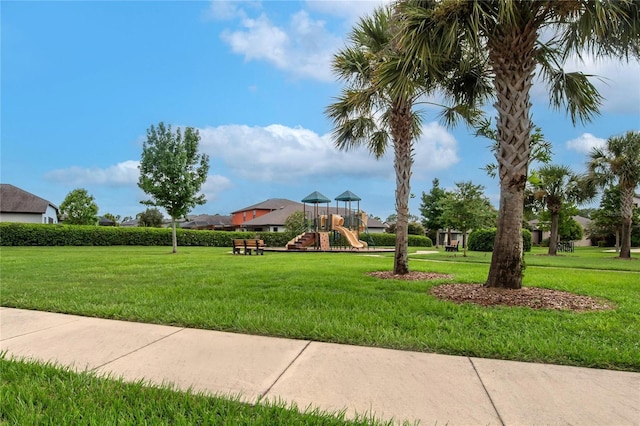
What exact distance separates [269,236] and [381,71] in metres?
27.1

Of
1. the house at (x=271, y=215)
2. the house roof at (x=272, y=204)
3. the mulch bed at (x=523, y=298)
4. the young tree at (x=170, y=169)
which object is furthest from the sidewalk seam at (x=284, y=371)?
the house roof at (x=272, y=204)

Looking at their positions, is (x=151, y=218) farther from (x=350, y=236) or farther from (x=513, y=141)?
(x=513, y=141)

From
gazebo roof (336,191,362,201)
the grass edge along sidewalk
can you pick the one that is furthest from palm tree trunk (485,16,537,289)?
gazebo roof (336,191,362,201)

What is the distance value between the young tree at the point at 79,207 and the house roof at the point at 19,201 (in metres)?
2.08

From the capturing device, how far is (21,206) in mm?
35750

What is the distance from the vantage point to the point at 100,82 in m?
12.1

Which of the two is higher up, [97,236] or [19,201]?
[19,201]

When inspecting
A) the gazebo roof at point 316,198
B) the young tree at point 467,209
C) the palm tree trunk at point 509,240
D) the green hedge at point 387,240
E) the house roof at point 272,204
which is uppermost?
the house roof at point 272,204

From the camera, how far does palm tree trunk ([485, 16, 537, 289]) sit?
6.05 metres

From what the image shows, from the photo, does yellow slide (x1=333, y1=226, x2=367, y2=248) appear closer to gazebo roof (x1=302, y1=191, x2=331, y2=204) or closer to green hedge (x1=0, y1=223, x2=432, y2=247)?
gazebo roof (x1=302, y1=191, x2=331, y2=204)

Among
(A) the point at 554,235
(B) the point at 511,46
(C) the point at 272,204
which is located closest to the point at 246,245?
(B) the point at 511,46

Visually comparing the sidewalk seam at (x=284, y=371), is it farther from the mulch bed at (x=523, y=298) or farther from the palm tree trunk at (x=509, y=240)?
the palm tree trunk at (x=509, y=240)

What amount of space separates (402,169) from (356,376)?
6.72 meters

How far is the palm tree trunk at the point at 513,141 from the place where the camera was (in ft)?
19.8
